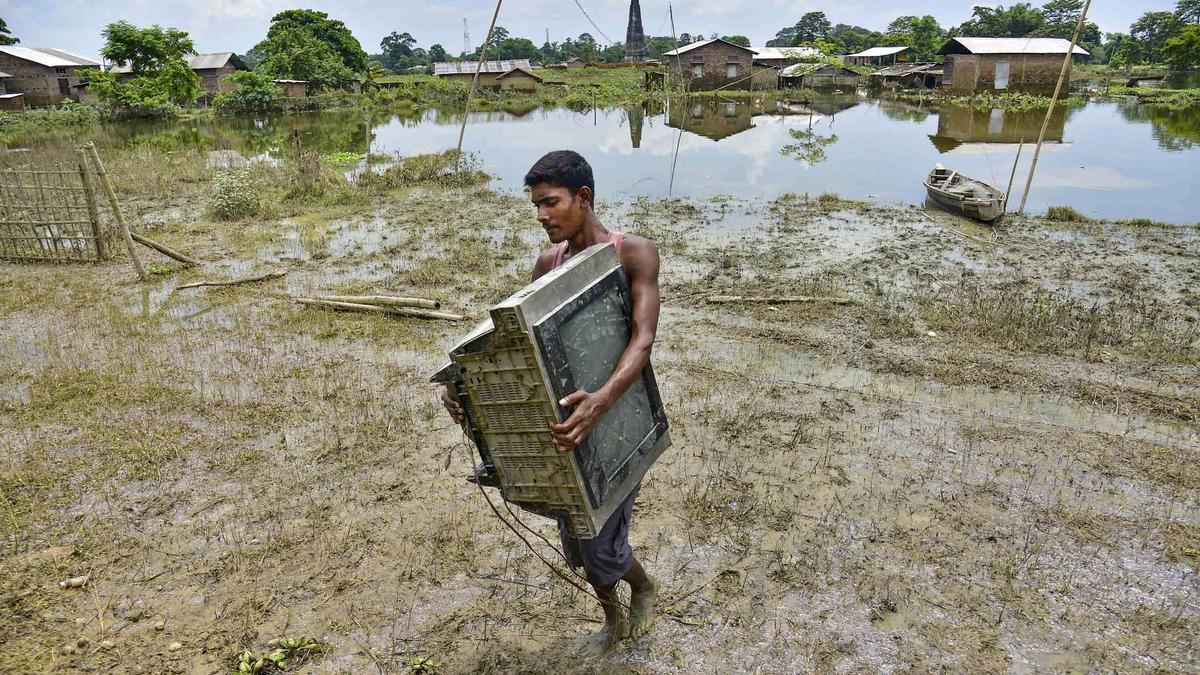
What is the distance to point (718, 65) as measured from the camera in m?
44.3

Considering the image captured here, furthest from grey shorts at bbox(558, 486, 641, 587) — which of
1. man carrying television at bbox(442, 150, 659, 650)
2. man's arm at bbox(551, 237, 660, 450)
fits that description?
man's arm at bbox(551, 237, 660, 450)

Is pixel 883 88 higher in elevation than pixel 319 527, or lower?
higher

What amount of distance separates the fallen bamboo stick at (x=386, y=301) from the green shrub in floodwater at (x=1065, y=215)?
401 inches

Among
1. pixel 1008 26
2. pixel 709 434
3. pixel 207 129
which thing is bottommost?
pixel 709 434

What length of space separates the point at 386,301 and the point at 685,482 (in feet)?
13.9

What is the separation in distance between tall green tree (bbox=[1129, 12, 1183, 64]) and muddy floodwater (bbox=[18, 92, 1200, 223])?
27.4 meters

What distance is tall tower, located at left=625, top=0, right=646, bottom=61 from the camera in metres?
80.8

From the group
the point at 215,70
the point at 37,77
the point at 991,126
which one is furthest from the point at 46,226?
the point at 215,70

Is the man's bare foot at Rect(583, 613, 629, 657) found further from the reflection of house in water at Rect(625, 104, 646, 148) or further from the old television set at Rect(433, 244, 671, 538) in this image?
the reflection of house in water at Rect(625, 104, 646, 148)

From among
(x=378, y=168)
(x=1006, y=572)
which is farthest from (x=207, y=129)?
(x=1006, y=572)

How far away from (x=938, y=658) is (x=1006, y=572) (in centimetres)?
74

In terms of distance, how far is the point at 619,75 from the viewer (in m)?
52.7

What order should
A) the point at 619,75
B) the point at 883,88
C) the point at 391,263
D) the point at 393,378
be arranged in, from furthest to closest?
the point at 619,75, the point at 883,88, the point at 391,263, the point at 393,378

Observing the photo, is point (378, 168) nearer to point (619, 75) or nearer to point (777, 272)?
point (777, 272)
